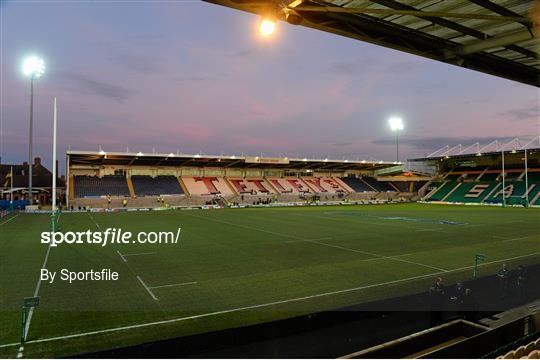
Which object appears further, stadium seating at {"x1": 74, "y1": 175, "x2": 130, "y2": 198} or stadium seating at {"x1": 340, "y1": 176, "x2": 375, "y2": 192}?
stadium seating at {"x1": 340, "y1": 176, "x2": 375, "y2": 192}

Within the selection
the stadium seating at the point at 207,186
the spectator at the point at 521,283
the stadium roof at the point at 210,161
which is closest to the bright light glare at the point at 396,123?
the stadium roof at the point at 210,161

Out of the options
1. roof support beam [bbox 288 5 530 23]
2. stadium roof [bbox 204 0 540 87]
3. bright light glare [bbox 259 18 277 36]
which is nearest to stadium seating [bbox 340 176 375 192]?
stadium roof [bbox 204 0 540 87]

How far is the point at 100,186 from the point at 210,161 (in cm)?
1739

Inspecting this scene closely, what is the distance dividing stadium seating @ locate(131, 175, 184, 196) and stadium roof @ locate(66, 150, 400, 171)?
2.43 metres

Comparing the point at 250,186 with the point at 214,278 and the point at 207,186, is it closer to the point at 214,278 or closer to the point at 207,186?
the point at 207,186

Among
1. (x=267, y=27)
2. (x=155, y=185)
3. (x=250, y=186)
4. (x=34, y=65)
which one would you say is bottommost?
(x=250, y=186)

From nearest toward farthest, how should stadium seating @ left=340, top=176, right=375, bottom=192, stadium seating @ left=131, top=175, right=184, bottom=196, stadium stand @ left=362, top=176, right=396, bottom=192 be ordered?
stadium seating @ left=131, top=175, right=184, bottom=196 → stadium seating @ left=340, top=176, right=375, bottom=192 → stadium stand @ left=362, top=176, right=396, bottom=192

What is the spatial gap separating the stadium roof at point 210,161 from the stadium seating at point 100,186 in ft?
9.27

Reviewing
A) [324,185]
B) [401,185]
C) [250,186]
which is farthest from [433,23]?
Answer: [401,185]

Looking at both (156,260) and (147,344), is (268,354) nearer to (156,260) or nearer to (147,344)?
(147,344)

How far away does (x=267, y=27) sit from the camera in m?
4.27

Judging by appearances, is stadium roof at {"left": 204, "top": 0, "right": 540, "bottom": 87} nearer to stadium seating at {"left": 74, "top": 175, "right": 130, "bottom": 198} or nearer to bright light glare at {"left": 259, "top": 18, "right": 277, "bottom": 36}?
bright light glare at {"left": 259, "top": 18, "right": 277, "bottom": 36}

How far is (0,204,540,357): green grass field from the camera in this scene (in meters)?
7.29

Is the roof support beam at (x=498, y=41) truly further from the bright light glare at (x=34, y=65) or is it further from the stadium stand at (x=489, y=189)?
the stadium stand at (x=489, y=189)
